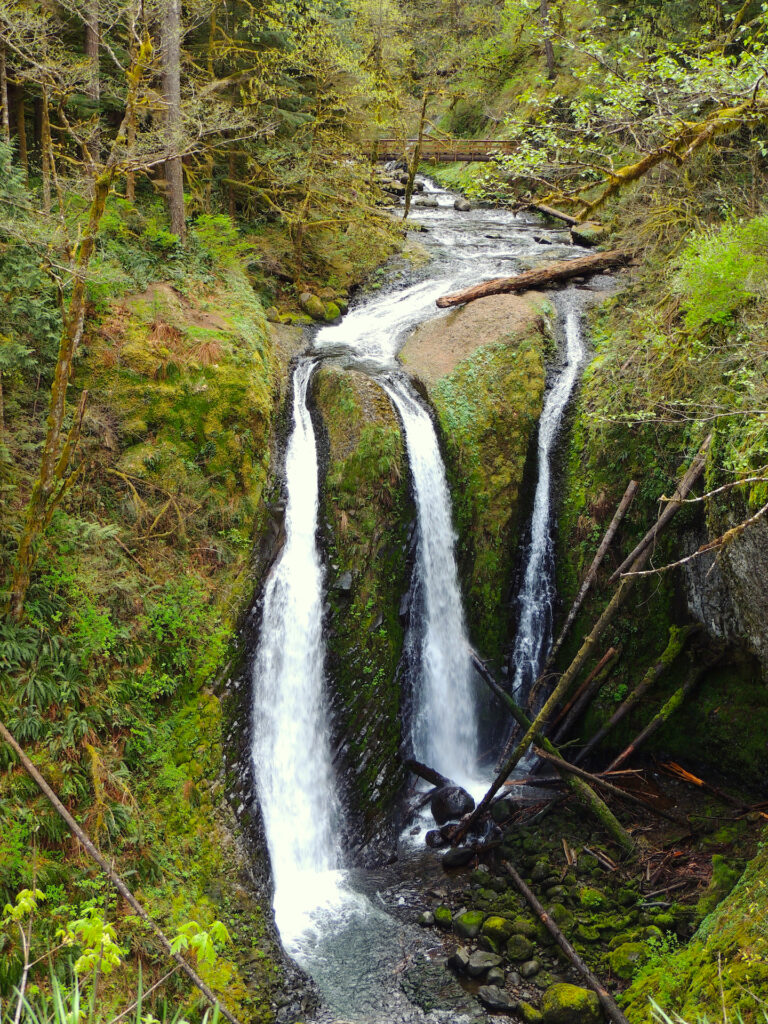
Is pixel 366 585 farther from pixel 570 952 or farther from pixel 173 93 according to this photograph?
pixel 173 93

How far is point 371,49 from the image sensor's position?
18.5 meters

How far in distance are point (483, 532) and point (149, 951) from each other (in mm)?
7261

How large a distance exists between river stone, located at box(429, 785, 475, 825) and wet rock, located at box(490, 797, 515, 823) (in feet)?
1.05

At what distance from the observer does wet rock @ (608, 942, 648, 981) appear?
7.00m

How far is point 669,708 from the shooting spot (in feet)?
29.8

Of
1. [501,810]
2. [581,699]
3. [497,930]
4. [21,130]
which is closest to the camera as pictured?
[497,930]

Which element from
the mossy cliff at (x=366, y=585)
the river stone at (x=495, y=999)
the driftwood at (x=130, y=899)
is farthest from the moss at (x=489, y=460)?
the driftwood at (x=130, y=899)

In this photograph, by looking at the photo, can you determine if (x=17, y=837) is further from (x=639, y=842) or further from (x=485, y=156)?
(x=485, y=156)

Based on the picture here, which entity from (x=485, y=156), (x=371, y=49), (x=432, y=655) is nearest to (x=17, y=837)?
(x=432, y=655)

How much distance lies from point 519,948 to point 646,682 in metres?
3.80

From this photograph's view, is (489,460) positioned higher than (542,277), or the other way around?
(542,277)

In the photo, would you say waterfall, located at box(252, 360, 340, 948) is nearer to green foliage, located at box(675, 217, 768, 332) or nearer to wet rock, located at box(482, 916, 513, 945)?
wet rock, located at box(482, 916, 513, 945)

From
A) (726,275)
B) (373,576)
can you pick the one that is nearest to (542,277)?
(726,275)

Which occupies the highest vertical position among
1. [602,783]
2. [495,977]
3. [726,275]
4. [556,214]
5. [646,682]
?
[556,214]
